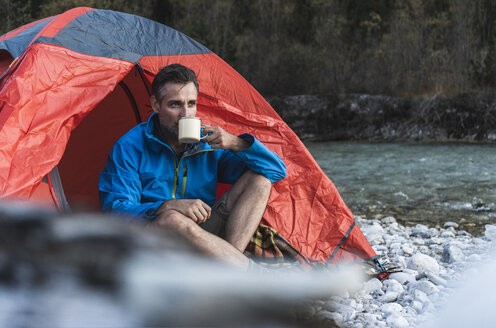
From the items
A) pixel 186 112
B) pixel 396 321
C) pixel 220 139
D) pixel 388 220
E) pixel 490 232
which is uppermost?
pixel 186 112

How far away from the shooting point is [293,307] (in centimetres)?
35

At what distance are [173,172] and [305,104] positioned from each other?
10.1 metres

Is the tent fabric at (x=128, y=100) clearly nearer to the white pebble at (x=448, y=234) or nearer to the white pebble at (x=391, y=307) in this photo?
the white pebble at (x=391, y=307)

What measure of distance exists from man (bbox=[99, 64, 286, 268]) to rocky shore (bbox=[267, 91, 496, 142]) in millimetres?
9282

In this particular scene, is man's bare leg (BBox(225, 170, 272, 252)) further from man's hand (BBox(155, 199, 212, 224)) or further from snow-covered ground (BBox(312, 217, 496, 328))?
snow-covered ground (BBox(312, 217, 496, 328))

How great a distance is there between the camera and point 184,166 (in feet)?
8.73

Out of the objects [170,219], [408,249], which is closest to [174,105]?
[170,219]

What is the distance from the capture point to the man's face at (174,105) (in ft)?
8.40

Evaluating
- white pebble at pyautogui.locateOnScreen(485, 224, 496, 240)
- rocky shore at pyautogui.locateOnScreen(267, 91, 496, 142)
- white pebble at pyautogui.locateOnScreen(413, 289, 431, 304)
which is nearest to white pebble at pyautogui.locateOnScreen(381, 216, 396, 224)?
white pebble at pyautogui.locateOnScreen(485, 224, 496, 240)

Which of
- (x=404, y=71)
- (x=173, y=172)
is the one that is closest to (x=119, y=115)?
(x=173, y=172)

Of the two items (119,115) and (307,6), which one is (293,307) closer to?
(119,115)

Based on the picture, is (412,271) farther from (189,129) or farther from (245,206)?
(189,129)

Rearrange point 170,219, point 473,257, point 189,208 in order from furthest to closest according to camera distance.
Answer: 1. point 473,257
2. point 189,208
3. point 170,219

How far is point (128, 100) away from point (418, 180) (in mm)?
4263
